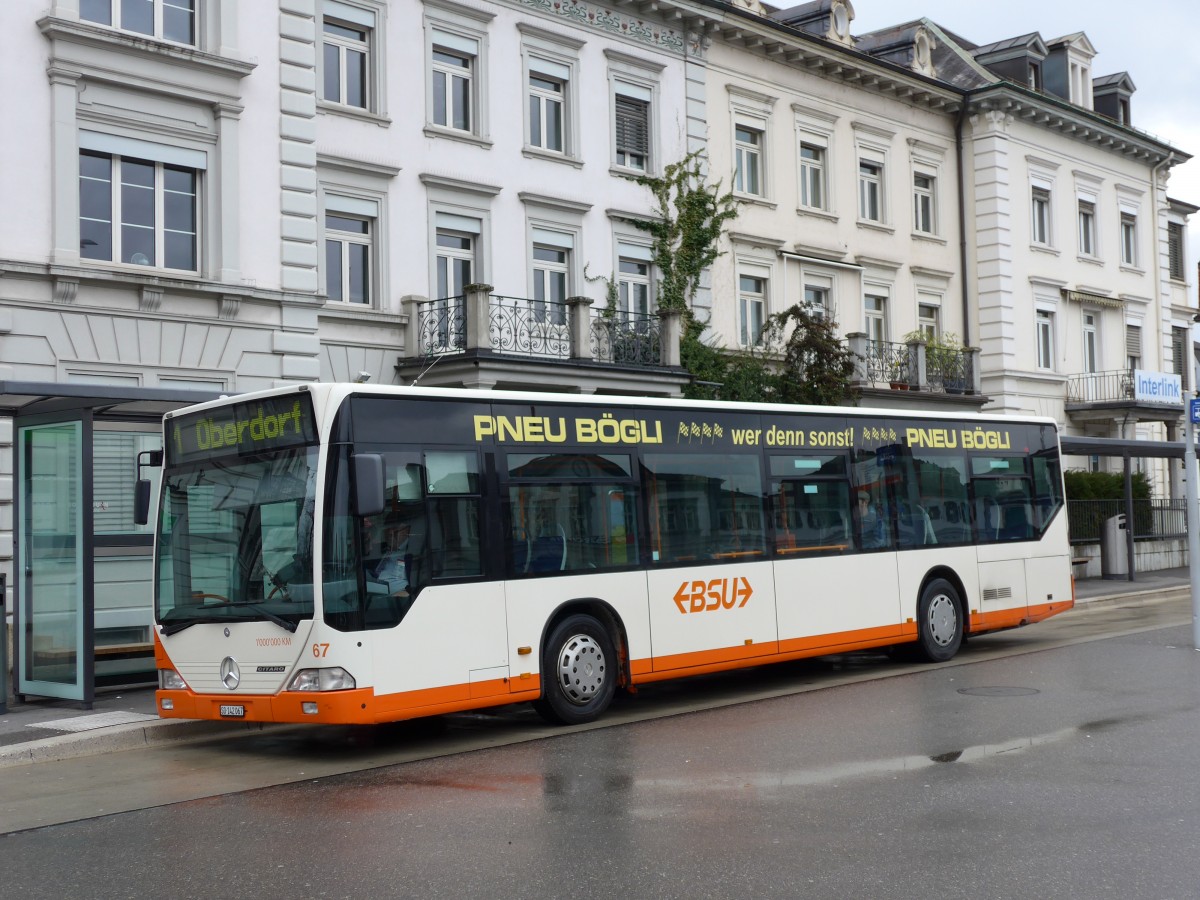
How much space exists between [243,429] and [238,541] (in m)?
0.91

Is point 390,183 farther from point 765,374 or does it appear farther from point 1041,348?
point 1041,348

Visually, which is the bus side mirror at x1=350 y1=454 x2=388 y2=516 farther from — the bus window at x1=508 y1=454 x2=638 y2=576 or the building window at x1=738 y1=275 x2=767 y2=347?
the building window at x1=738 y1=275 x2=767 y2=347

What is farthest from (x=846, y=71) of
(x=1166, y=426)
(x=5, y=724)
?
(x=5, y=724)

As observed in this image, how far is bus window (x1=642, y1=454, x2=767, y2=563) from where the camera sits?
43.5ft

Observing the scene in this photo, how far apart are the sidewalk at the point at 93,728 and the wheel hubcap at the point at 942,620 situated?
25.1 ft

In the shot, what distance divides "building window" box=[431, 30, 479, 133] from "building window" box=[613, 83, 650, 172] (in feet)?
11.4

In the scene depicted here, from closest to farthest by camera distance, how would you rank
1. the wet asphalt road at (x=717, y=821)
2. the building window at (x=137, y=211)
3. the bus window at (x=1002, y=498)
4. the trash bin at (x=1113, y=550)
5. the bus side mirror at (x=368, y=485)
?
the wet asphalt road at (x=717, y=821) < the bus side mirror at (x=368, y=485) < the bus window at (x=1002, y=498) < the building window at (x=137, y=211) < the trash bin at (x=1113, y=550)

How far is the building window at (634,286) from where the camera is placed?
90.2 ft

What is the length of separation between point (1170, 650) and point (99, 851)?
42.4ft

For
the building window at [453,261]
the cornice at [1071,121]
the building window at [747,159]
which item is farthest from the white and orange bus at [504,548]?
the cornice at [1071,121]

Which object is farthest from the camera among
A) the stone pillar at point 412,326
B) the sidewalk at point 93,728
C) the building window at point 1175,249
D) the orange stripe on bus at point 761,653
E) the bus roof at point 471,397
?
the building window at point 1175,249

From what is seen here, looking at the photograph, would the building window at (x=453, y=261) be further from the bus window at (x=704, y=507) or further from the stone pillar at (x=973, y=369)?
the stone pillar at (x=973, y=369)

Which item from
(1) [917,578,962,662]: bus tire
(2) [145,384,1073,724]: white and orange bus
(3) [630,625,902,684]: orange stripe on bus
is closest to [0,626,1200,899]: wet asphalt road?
(2) [145,384,1073,724]: white and orange bus

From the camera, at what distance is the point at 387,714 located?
35.1 feet
